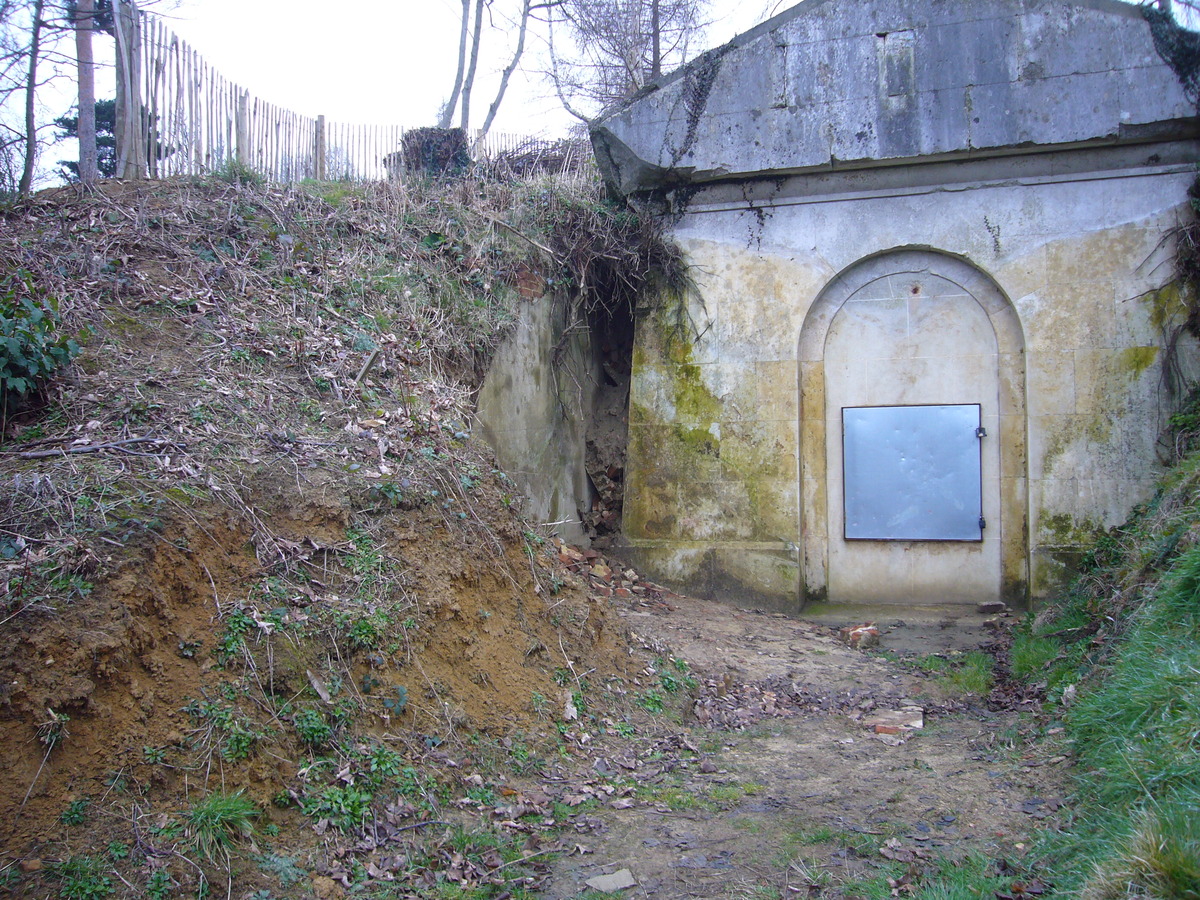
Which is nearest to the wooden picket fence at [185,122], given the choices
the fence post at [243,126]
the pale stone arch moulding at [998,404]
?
the fence post at [243,126]

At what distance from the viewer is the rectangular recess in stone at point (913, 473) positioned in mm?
8930

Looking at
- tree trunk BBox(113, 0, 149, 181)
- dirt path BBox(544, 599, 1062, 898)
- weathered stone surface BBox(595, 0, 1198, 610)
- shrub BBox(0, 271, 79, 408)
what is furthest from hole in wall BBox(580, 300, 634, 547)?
shrub BBox(0, 271, 79, 408)

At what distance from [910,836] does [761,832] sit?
0.70 meters

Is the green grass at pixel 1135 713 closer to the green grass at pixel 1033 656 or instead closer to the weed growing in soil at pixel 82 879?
the green grass at pixel 1033 656

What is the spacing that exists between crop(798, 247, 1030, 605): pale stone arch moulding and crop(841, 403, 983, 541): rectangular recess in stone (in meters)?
0.26

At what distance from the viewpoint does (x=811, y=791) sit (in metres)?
4.71

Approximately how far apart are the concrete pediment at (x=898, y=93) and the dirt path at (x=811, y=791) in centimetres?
529

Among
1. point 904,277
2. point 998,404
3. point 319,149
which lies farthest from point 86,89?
point 998,404

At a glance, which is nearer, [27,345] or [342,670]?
[342,670]

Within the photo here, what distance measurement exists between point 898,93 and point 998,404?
340 centimetres

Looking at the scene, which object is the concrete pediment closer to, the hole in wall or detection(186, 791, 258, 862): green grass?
the hole in wall

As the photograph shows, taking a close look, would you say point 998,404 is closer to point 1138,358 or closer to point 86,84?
point 1138,358

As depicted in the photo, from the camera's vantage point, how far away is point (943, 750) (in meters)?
5.25

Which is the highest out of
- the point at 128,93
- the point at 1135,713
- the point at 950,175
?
the point at 128,93
